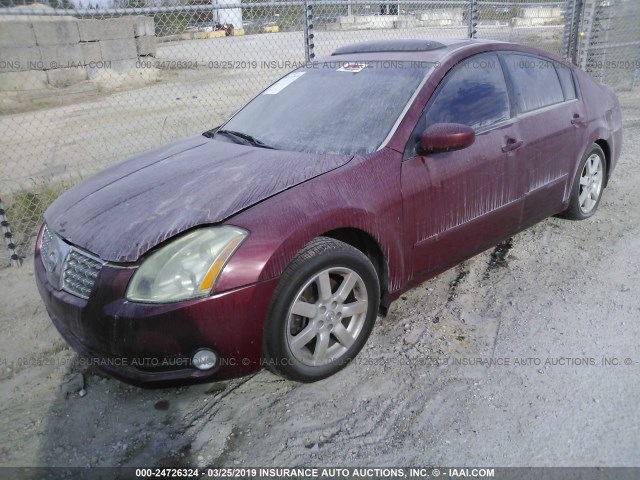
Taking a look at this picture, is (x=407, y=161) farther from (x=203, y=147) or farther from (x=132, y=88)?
(x=132, y=88)

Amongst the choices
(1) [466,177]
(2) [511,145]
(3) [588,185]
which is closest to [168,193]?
(1) [466,177]

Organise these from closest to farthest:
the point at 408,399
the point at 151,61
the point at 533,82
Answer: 1. the point at 408,399
2. the point at 533,82
3. the point at 151,61

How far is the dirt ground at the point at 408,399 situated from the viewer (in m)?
2.40

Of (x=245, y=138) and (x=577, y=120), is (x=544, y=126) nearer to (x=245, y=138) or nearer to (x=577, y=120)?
(x=577, y=120)

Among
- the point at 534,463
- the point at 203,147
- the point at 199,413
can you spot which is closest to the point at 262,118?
the point at 203,147

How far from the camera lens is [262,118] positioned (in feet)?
12.3

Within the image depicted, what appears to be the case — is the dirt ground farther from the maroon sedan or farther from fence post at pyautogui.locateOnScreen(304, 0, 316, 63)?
fence post at pyautogui.locateOnScreen(304, 0, 316, 63)

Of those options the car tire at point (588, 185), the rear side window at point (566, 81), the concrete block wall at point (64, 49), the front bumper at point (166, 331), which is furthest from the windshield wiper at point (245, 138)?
the concrete block wall at point (64, 49)

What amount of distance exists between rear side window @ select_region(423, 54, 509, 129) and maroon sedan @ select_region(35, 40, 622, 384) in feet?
0.03

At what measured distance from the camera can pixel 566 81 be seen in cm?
441

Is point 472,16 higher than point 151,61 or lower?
higher

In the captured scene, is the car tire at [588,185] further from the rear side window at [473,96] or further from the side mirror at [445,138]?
the side mirror at [445,138]

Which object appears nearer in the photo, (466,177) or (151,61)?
(466,177)

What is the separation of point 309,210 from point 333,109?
3.43ft
